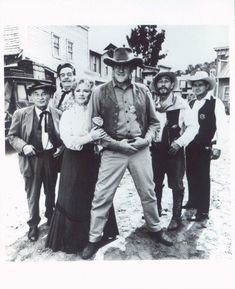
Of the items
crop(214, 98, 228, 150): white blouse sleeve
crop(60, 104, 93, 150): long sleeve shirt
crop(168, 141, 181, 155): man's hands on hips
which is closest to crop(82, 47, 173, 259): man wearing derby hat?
crop(60, 104, 93, 150): long sleeve shirt

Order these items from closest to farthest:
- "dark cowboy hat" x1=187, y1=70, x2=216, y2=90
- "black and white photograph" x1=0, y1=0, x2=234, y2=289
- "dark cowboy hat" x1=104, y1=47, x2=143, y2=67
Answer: "dark cowboy hat" x1=104, y1=47, x2=143, y2=67, "black and white photograph" x1=0, y1=0, x2=234, y2=289, "dark cowboy hat" x1=187, y1=70, x2=216, y2=90

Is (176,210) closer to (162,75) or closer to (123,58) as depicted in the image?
(162,75)

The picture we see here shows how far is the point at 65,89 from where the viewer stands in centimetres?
278

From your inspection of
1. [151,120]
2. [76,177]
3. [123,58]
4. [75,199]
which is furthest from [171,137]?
[75,199]

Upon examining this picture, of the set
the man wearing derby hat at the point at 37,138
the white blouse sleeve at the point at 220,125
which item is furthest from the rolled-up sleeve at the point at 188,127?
the man wearing derby hat at the point at 37,138

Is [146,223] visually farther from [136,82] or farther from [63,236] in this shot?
[136,82]

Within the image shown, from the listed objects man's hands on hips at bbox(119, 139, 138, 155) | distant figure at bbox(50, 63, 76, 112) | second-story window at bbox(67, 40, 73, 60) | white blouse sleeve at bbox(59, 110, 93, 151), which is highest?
second-story window at bbox(67, 40, 73, 60)

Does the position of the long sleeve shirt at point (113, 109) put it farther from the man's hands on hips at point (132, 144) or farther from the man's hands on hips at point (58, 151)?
the man's hands on hips at point (58, 151)

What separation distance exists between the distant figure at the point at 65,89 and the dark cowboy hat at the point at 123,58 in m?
0.37

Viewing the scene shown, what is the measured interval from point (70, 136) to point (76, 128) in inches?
3.7

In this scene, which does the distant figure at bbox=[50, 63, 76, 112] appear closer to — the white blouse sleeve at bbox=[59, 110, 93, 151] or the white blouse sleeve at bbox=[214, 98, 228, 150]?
the white blouse sleeve at bbox=[59, 110, 93, 151]

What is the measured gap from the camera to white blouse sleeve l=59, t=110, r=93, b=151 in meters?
2.70

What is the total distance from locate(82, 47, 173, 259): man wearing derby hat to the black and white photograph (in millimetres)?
13

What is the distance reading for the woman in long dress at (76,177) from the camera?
271 cm
